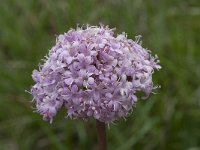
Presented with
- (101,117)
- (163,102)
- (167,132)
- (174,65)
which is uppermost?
(174,65)

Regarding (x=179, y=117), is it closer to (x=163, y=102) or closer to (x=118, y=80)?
(x=163, y=102)

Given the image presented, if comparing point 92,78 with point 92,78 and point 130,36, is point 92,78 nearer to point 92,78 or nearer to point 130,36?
point 92,78

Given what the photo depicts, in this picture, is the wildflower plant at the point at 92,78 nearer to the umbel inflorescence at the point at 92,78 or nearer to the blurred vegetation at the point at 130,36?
the umbel inflorescence at the point at 92,78

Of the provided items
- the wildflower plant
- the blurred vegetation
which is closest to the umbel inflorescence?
the wildflower plant

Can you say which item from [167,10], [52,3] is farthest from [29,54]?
[167,10]

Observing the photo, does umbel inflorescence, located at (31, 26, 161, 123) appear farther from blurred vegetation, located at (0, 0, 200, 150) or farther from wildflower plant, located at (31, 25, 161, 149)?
blurred vegetation, located at (0, 0, 200, 150)

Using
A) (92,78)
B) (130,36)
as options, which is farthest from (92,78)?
(130,36)

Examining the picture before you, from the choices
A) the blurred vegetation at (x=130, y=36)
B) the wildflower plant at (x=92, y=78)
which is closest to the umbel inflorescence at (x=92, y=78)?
the wildflower plant at (x=92, y=78)
